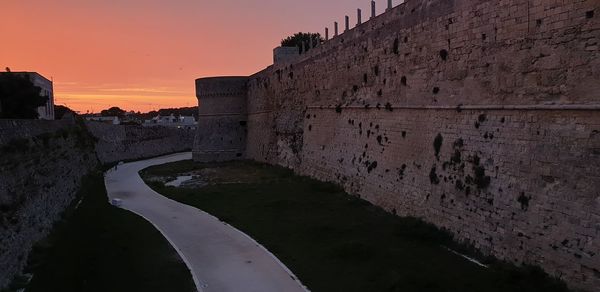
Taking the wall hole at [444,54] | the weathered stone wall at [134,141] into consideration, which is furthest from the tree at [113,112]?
the wall hole at [444,54]

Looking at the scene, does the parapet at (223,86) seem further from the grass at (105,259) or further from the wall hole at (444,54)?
the wall hole at (444,54)

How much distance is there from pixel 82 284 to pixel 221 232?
415 centimetres

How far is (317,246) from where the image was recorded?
10.9m

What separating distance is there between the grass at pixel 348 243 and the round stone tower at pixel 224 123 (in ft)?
45.3

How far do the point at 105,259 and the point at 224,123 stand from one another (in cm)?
2263

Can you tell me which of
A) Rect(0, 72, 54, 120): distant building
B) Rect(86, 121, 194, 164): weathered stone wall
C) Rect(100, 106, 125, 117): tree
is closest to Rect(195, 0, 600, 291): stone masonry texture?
Rect(86, 121, 194, 164): weathered stone wall

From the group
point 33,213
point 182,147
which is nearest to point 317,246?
point 33,213

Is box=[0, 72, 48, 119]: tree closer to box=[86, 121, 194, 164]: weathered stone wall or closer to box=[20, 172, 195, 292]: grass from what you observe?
box=[20, 172, 195, 292]: grass

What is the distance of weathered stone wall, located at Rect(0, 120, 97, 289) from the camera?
8711mm

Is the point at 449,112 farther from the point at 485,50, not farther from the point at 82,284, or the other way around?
the point at 82,284

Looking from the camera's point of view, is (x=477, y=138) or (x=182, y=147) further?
(x=182, y=147)

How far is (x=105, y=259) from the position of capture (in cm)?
1065

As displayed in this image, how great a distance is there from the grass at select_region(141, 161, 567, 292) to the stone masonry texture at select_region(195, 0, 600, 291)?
0.49 metres

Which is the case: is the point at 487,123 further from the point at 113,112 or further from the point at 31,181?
the point at 113,112
